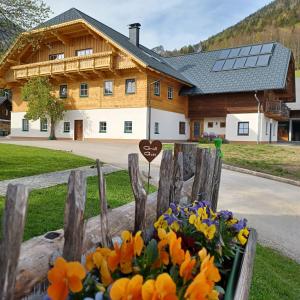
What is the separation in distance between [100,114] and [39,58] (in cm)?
907

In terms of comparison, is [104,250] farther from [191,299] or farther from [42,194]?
[42,194]

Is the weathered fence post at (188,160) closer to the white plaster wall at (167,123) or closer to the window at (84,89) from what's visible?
the white plaster wall at (167,123)

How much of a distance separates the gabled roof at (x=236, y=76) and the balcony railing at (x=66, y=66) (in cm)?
A: 881

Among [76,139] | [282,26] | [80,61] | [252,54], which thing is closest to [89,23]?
[80,61]

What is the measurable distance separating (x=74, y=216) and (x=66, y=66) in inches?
1186

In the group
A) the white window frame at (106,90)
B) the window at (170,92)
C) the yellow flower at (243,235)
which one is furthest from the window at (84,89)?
the yellow flower at (243,235)

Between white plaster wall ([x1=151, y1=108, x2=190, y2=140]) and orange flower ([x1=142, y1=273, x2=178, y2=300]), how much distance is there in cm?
2761

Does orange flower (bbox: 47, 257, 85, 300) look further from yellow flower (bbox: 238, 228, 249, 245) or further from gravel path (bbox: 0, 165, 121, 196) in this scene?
gravel path (bbox: 0, 165, 121, 196)

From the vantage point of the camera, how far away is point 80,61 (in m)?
29.5

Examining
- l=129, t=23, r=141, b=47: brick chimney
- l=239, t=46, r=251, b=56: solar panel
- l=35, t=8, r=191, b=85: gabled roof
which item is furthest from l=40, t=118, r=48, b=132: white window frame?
l=239, t=46, r=251, b=56: solar panel

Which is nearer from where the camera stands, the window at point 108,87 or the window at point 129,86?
the window at point 129,86

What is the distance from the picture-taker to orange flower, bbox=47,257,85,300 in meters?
1.50

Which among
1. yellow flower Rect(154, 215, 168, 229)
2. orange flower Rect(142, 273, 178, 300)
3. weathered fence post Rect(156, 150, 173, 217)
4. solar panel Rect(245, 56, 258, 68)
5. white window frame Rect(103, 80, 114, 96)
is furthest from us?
solar panel Rect(245, 56, 258, 68)

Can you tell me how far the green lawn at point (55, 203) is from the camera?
502 centimetres
